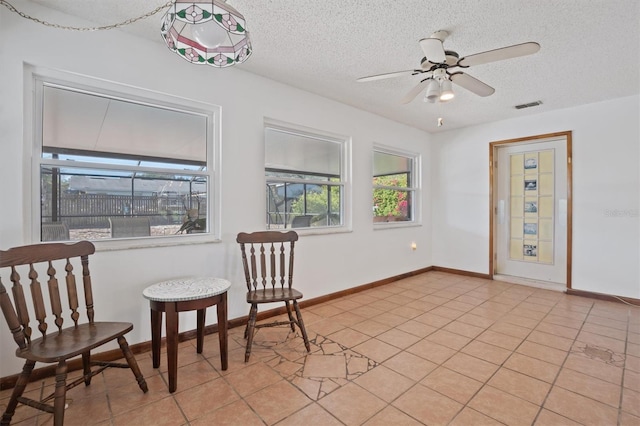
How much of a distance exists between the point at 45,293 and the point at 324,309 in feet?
7.85

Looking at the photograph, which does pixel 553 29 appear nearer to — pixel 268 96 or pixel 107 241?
pixel 268 96

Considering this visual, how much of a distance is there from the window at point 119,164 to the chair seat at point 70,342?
0.75 meters

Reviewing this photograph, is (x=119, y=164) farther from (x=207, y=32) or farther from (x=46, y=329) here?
(x=207, y=32)

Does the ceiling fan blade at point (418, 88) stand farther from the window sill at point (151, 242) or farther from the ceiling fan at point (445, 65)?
the window sill at point (151, 242)

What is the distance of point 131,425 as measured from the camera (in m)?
1.58

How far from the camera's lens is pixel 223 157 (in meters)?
2.79

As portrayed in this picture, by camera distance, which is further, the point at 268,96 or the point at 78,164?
the point at 268,96

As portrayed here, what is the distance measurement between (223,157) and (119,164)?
82 centimetres

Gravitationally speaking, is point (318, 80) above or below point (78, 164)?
above

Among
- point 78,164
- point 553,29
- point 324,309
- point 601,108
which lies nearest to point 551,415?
point 324,309

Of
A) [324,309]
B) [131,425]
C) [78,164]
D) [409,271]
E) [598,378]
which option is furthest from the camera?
[409,271]

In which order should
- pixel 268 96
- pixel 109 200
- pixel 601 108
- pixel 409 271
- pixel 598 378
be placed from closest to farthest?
1. pixel 598 378
2. pixel 109 200
3. pixel 268 96
4. pixel 601 108
5. pixel 409 271

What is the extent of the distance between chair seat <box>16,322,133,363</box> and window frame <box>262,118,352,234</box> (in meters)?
1.62

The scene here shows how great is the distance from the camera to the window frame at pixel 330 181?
3.22 metres
